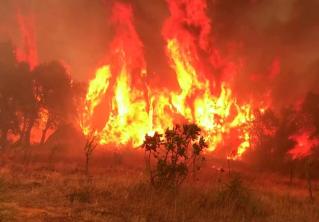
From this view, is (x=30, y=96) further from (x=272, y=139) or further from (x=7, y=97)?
(x=272, y=139)

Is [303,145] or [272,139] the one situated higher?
[272,139]

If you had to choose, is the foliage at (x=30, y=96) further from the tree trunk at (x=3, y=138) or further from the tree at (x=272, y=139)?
the tree at (x=272, y=139)

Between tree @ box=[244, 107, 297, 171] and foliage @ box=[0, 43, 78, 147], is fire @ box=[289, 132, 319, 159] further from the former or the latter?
foliage @ box=[0, 43, 78, 147]

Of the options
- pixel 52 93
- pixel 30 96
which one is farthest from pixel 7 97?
pixel 52 93

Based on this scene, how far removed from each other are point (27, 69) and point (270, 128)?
1579 inches

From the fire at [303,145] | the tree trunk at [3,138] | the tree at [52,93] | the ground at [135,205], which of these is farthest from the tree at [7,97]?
the ground at [135,205]

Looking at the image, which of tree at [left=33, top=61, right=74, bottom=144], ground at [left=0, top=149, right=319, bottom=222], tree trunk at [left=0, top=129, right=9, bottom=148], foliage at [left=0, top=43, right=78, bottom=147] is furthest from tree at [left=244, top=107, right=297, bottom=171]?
tree trunk at [left=0, top=129, right=9, bottom=148]

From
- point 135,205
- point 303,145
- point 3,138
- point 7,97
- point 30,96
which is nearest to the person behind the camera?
point 135,205

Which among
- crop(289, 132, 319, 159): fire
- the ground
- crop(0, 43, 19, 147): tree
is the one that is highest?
crop(0, 43, 19, 147): tree

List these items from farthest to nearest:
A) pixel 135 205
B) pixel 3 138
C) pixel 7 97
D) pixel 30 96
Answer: pixel 30 96, pixel 7 97, pixel 3 138, pixel 135 205

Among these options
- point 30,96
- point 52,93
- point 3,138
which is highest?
point 52,93

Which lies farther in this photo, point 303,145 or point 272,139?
point 272,139

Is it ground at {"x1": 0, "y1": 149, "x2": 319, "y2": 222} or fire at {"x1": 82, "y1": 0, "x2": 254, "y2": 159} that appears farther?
fire at {"x1": 82, "y1": 0, "x2": 254, "y2": 159}

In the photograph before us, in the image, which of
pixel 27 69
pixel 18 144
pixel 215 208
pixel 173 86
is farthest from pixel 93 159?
pixel 215 208
